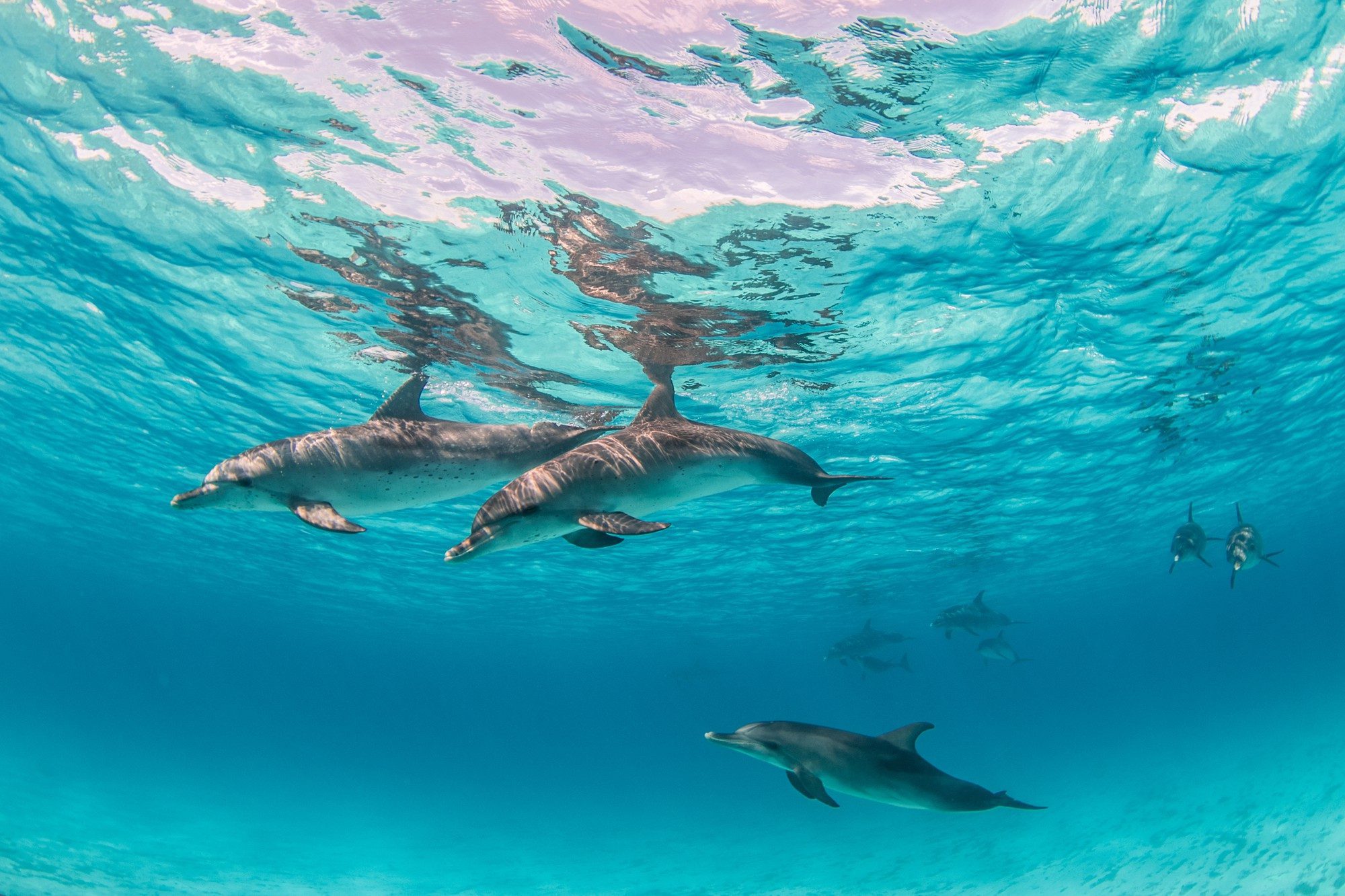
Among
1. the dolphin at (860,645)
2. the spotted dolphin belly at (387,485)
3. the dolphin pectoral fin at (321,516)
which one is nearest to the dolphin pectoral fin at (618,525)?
the dolphin pectoral fin at (321,516)

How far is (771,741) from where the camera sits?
23.1ft

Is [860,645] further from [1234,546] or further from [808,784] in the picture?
[808,784]

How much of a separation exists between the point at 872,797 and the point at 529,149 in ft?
28.1

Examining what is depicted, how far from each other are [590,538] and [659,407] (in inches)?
110

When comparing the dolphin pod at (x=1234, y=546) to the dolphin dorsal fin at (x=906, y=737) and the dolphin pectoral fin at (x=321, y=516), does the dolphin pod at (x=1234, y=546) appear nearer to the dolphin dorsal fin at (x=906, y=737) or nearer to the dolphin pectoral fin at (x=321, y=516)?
the dolphin dorsal fin at (x=906, y=737)

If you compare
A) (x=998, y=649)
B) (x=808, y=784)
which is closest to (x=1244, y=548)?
(x=808, y=784)

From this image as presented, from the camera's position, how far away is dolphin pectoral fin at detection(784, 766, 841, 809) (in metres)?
6.65

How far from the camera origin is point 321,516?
5441mm

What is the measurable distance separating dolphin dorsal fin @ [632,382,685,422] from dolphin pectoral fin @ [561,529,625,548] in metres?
2.40

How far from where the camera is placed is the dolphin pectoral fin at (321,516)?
499 centimetres

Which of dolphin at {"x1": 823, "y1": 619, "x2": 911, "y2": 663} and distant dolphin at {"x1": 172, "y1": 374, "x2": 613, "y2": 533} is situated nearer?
distant dolphin at {"x1": 172, "y1": 374, "x2": 613, "y2": 533}

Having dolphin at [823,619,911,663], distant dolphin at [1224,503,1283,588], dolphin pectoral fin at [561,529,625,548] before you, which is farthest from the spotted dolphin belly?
dolphin at [823,619,911,663]

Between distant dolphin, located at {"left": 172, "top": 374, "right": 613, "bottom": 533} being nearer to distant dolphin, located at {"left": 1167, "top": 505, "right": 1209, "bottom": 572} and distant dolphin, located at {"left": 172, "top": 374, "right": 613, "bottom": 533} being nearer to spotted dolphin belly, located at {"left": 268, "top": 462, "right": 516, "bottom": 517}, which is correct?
spotted dolphin belly, located at {"left": 268, "top": 462, "right": 516, "bottom": 517}

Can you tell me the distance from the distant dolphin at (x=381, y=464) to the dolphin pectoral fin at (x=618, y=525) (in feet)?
6.54
